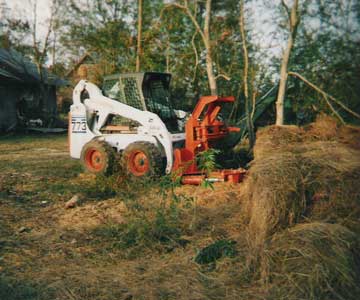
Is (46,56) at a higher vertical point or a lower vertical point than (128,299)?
higher

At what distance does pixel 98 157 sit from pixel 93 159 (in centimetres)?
16

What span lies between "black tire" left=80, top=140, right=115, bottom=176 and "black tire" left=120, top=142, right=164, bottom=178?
35 cm

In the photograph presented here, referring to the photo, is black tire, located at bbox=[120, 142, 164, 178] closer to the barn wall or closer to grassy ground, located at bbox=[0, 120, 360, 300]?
grassy ground, located at bbox=[0, 120, 360, 300]

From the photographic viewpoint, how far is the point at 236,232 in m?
4.48

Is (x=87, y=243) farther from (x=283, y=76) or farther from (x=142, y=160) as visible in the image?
(x=283, y=76)

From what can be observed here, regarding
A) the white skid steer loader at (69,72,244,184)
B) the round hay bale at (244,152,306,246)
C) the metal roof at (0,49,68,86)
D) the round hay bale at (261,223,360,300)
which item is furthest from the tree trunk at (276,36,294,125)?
the metal roof at (0,49,68,86)

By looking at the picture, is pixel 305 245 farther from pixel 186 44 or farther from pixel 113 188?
pixel 186 44

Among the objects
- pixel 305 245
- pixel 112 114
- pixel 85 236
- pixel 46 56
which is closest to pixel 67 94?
pixel 46 56

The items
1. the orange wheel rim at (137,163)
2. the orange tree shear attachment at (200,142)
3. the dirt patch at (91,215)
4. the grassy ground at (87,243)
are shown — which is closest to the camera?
the grassy ground at (87,243)

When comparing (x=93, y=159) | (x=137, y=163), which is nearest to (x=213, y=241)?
(x=137, y=163)

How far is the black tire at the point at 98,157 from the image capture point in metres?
7.54

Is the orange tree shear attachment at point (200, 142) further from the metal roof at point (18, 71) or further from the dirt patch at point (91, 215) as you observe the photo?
the metal roof at point (18, 71)

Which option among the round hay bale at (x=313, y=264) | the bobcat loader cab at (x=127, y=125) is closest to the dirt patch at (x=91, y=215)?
the bobcat loader cab at (x=127, y=125)

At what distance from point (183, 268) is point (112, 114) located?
485cm
